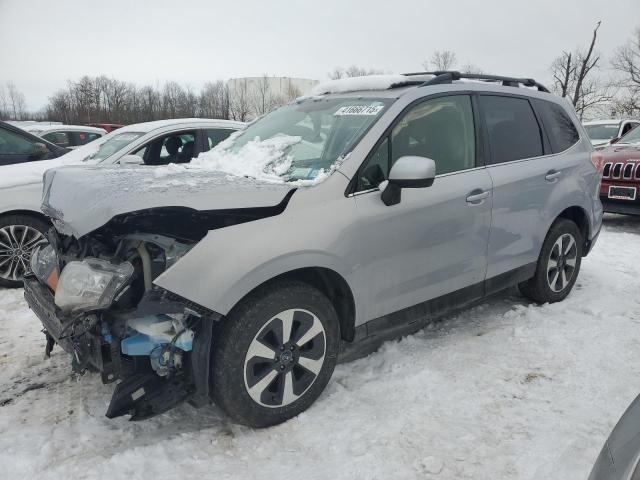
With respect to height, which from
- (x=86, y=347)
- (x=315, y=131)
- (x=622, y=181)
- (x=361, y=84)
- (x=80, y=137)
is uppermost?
(x=361, y=84)

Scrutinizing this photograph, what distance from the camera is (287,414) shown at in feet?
8.87

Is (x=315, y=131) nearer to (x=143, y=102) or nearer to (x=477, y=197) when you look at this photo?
Answer: (x=477, y=197)

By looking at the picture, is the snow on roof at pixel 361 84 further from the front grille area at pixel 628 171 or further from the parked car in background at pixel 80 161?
the front grille area at pixel 628 171

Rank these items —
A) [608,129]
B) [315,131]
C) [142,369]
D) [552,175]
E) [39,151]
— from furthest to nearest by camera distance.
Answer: [608,129]
[39,151]
[552,175]
[315,131]
[142,369]

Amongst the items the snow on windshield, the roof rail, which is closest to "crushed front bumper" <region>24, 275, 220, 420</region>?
the snow on windshield

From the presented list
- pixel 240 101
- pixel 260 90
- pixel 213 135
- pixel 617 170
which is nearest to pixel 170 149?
pixel 213 135

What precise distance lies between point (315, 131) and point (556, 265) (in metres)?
2.53

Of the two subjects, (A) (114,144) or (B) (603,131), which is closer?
(A) (114,144)

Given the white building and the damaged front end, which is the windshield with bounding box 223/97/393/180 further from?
the white building

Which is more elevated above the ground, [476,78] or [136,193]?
[476,78]

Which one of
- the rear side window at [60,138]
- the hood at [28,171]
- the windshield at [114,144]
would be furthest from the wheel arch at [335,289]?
the rear side window at [60,138]

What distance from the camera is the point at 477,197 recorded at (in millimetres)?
3414

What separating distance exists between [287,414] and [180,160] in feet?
12.3

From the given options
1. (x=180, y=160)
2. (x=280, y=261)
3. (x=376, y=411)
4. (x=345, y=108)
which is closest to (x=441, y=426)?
(x=376, y=411)
